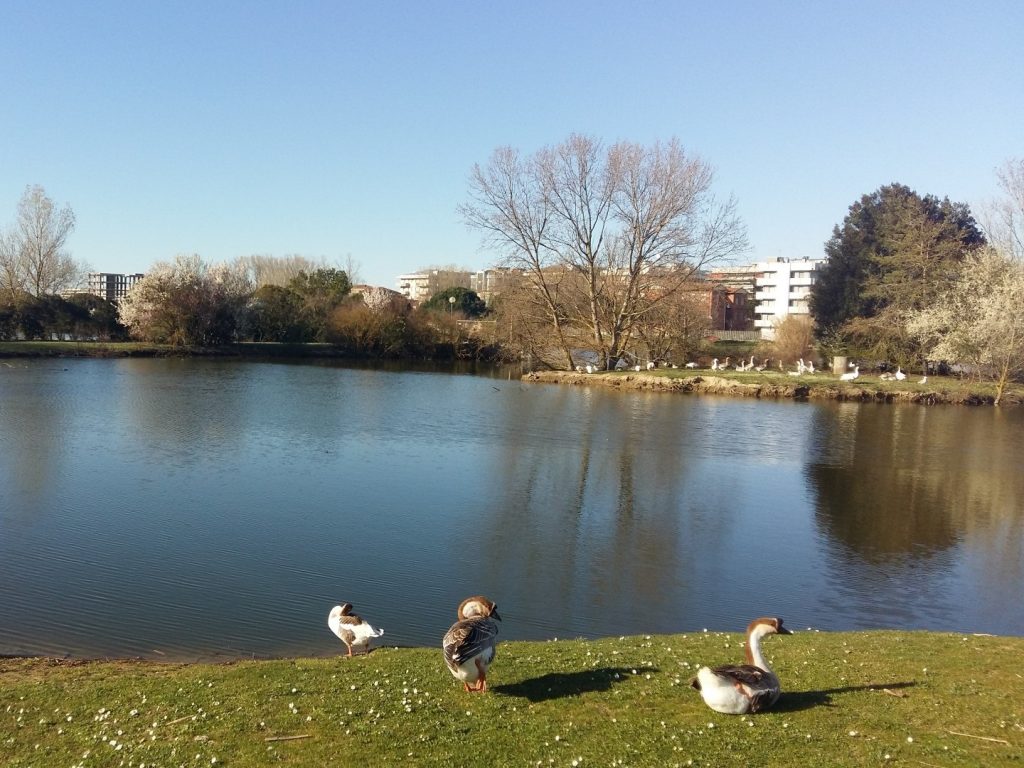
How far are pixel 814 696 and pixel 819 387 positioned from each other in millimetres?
34121

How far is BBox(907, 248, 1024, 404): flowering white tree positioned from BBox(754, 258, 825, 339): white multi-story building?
4780 centimetres

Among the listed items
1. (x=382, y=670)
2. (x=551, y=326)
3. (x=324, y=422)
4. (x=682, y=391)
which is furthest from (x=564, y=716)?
(x=551, y=326)

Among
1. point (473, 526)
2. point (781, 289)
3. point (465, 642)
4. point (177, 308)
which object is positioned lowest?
point (473, 526)

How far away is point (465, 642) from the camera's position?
5941mm

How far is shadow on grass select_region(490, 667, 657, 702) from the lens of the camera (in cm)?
625

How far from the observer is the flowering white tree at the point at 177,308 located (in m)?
58.4

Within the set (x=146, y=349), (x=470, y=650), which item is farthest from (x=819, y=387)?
(x=146, y=349)

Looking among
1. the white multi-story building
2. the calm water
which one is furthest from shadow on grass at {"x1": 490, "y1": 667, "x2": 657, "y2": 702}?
the white multi-story building

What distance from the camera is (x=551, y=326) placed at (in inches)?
1978

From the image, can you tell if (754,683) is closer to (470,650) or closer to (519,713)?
(519,713)

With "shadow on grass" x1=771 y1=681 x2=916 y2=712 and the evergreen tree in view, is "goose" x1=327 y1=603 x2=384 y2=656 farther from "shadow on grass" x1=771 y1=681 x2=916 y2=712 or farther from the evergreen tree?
the evergreen tree

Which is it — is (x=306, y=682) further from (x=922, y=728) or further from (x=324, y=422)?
(x=324, y=422)

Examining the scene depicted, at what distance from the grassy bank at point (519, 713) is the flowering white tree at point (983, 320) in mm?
36163

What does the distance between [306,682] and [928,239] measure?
48.0 m
